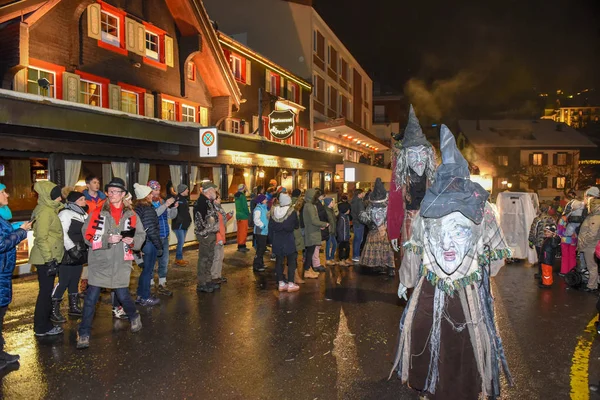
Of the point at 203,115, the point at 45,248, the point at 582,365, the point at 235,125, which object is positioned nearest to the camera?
the point at 582,365

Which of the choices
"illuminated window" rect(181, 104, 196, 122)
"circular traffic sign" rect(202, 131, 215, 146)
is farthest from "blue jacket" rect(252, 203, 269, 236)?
"illuminated window" rect(181, 104, 196, 122)

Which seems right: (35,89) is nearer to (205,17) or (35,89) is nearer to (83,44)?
(83,44)

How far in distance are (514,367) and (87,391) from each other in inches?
168

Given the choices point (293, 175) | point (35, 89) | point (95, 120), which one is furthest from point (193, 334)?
point (293, 175)

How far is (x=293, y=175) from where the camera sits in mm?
22641

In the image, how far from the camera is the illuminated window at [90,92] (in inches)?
533

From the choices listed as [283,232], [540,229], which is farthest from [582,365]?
[283,232]

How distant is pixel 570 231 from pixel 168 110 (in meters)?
13.6

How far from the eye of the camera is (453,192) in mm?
3719

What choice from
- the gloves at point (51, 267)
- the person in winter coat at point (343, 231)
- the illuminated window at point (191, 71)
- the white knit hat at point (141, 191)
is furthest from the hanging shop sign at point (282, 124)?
the gloves at point (51, 267)

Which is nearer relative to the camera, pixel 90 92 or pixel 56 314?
pixel 56 314

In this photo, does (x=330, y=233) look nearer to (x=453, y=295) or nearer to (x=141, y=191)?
(x=141, y=191)

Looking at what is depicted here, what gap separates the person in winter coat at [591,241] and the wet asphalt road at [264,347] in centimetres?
59

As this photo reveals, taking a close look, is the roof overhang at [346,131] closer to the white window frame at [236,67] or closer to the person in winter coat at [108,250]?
the white window frame at [236,67]
